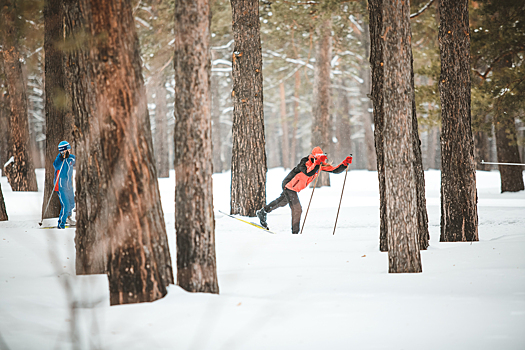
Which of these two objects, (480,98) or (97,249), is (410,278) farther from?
(480,98)

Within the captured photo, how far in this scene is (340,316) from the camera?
3.75m

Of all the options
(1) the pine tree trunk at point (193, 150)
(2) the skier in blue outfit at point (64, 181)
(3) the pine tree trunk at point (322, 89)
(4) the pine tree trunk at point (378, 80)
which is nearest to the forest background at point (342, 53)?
(3) the pine tree trunk at point (322, 89)

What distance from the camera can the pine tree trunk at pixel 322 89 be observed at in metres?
17.4

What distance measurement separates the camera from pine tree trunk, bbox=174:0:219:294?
412 centimetres

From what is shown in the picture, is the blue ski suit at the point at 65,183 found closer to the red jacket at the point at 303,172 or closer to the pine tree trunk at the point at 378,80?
the red jacket at the point at 303,172

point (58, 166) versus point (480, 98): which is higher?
point (480, 98)

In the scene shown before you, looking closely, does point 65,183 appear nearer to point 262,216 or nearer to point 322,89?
point 262,216

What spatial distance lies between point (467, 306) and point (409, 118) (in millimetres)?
2077

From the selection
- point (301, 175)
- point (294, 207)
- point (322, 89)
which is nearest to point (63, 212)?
point (294, 207)

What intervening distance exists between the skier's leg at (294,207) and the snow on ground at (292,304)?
1520 millimetres

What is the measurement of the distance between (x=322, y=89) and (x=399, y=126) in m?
12.8

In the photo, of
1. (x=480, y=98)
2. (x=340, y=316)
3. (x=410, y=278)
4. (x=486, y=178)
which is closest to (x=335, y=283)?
(x=410, y=278)

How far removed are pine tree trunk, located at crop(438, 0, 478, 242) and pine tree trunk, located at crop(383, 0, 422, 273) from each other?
2775 mm

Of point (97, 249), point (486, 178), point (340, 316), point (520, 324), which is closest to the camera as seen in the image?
point (520, 324)
